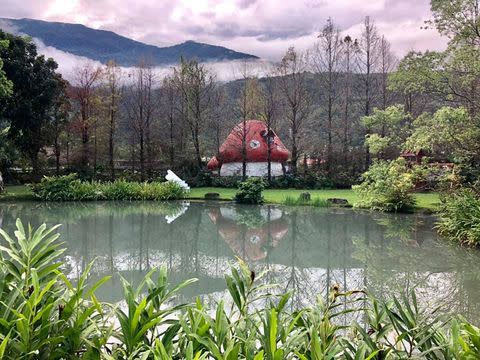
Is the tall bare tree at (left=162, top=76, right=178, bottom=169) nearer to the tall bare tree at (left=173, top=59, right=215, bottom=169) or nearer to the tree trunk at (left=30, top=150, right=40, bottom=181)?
the tall bare tree at (left=173, top=59, right=215, bottom=169)

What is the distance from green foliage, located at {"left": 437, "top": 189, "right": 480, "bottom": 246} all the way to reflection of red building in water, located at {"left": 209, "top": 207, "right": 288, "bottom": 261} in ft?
12.1

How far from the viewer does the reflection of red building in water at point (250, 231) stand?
326 inches

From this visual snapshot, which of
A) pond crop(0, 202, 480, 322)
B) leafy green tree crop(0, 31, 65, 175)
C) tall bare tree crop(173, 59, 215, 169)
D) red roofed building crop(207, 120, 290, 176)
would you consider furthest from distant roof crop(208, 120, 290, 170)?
pond crop(0, 202, 480, 322)

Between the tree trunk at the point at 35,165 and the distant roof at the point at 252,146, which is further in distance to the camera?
the distant roof at the point at 252,146

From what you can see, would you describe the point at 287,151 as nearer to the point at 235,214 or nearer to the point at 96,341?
the point at 235,214

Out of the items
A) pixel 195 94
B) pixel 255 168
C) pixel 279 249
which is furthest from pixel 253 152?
pixel 279 249

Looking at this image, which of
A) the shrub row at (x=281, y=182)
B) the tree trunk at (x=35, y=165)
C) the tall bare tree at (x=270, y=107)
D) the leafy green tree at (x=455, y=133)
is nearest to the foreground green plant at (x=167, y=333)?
the leafy green tree at (x=455, y=133)

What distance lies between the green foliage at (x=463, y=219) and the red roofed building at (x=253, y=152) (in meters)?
13.6

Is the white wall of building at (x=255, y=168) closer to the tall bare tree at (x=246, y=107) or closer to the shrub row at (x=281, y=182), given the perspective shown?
the tall bare tree at (x=246, y=107)

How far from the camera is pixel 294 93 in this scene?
75.4 ft

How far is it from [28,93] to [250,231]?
1349 cm

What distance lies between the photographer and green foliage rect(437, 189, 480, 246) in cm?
870

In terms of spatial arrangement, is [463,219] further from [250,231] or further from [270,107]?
[270,107]

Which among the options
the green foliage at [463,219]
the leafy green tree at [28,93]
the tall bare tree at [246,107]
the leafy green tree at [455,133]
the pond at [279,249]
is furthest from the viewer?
the tall bare tree at [246,107]
